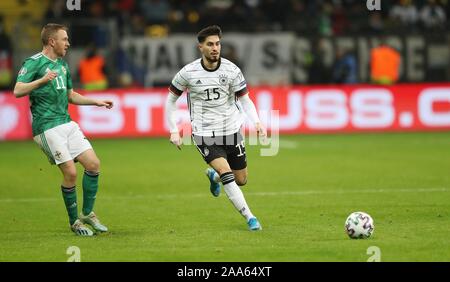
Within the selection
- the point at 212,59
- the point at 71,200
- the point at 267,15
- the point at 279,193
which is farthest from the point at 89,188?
the point at 267,15

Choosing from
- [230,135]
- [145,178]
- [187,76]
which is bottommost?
[145,178]

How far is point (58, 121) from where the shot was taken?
37.6ft

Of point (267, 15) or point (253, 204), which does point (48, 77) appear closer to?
point (253, 204)

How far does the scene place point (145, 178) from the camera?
17797 millimetres

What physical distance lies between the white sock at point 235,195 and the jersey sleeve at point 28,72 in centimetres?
245

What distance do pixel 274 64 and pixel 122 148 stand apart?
6.57 metres

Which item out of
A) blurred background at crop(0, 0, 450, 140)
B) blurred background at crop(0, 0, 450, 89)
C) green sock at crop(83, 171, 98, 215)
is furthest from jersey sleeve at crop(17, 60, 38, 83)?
blurred background at crop(0, 0, 450, 89)

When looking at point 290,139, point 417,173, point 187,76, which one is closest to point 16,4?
point 290,139

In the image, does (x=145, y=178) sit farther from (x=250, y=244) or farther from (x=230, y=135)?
(x=250, y=244)

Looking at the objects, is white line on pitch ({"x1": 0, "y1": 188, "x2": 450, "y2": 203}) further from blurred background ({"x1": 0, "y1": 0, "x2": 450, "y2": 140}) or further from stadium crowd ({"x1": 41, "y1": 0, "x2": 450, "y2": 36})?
stadium crowd ({"x1": 41, "y1": 0, "x2": 450, "y2": 36})

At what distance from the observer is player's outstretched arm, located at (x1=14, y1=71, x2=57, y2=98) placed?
10.9 metres

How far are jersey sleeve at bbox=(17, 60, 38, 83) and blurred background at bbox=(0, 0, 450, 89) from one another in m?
15.0

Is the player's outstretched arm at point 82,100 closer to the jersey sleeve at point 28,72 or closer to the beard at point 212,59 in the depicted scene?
the jersey sleeve at point 28,72

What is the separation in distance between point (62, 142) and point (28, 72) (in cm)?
89
